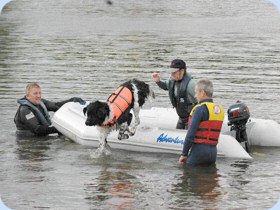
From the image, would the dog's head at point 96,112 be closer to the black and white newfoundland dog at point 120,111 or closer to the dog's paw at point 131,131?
the black and white newfoundland dog at point 120,111

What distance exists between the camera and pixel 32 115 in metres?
12.5

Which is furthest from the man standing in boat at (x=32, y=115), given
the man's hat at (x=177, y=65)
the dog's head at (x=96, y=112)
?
the man's hat at (x=177, y=65)

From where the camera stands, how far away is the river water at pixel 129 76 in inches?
368

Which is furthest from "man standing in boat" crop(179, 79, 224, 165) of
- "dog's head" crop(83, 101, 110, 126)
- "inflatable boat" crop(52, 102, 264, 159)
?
"dog's head" crop(83, 101, 110, 126)

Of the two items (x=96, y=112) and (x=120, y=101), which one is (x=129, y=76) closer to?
(x=120, y=101)

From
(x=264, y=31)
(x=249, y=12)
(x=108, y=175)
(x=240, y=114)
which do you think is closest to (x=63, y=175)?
(x=108, y=175)

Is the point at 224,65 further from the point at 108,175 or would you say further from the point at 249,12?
the point at 249,12

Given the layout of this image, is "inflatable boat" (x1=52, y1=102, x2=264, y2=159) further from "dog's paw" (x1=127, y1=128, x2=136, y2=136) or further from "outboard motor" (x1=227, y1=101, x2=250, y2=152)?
"outboard motor" (x1=227, y1=101, x2=250, y2=152)

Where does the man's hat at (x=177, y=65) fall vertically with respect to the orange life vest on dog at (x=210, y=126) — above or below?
above

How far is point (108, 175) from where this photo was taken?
402 inches

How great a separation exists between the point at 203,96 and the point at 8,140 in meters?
4.13

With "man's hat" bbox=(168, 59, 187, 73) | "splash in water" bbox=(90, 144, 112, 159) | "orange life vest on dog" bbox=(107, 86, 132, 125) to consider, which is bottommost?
"splash in water" bbox=(90, 144, 112, 159)

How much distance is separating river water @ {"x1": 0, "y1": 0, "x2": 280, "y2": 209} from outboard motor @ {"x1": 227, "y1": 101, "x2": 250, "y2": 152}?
1.36 ft

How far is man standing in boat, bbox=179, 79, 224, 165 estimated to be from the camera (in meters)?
9.69
